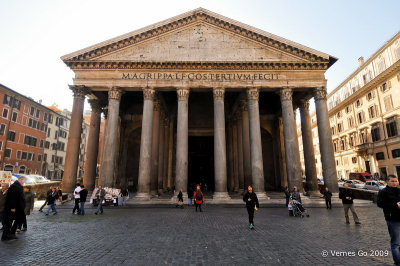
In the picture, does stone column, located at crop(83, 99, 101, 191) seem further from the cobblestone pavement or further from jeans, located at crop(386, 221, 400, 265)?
jeans, located at crop(386, 221, 400, 265)

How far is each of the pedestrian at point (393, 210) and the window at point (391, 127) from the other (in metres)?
31.7

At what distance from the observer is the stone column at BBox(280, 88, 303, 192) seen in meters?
15.2

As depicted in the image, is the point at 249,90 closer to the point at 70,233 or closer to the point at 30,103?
the point at 70,233

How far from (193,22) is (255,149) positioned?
1125 centimetres

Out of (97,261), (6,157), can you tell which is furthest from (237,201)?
(6,157)

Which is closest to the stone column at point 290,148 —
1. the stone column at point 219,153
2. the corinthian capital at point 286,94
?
the corinthian capital at point 286,94

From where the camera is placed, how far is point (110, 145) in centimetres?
1562

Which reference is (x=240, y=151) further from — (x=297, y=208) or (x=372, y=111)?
(x=372, y=111)

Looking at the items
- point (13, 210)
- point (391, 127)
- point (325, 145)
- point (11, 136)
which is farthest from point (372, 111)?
point (11, 136)

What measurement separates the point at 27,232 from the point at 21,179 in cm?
169

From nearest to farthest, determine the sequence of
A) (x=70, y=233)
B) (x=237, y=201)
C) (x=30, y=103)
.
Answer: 1. (x=70, y=233)
2. (x=237, y=201)
3. (x=30, y=103)

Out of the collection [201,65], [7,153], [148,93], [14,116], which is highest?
[14,116]

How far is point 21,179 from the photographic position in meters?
6.81

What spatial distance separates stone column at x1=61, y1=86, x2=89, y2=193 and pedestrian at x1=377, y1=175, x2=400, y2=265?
55.5 feet
